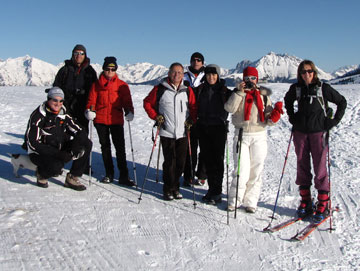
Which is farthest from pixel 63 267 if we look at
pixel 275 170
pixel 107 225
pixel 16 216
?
pixel 275 170

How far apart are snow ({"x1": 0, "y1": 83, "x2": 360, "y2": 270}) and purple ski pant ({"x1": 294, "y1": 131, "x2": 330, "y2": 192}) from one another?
0.60 m

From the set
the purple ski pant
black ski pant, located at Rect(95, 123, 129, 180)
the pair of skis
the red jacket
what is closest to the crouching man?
black ski pant, located at Rect(95, 123, 129, 180)

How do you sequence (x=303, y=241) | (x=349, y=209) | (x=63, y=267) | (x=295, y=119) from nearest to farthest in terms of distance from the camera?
(x=63, y=267) < (x=303, y=241) < (x=295, y=119) < (x=349, y=209)

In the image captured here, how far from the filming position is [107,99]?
616 cm

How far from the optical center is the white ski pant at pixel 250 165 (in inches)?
209

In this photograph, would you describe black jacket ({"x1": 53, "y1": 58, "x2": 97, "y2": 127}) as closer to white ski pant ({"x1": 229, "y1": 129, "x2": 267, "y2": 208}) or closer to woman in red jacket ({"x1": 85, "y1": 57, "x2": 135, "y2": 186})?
woman in red jacket ({"x1": 85, "y1": 57, "x2": 135, "y2": 186})

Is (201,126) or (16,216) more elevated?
(201,126)

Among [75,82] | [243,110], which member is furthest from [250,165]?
[75,82]

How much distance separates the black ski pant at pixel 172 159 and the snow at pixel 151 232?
35 centimetres

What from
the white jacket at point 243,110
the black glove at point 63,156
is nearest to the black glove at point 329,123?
the white jacket at point 243,110

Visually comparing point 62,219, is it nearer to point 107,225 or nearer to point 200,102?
point 107,225

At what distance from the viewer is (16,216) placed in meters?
4.78

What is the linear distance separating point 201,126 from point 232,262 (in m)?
2.44

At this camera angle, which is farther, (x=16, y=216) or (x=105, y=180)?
(x=105, y=180)
